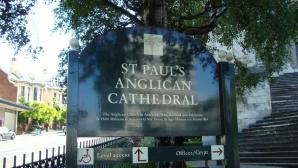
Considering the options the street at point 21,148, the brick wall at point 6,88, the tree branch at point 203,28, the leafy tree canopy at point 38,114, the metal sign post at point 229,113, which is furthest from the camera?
the leafy tree canopy at point 38,114

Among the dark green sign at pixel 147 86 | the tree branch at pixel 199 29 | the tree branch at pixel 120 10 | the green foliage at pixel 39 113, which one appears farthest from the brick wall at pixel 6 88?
the dark green sign at pixel 147 86

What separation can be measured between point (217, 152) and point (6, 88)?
5862 centimetres

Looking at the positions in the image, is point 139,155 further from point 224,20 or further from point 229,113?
point 224,20

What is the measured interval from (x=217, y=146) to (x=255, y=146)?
395 inches

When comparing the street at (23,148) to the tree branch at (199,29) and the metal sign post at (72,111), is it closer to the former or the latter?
the tree branch at (199,29)

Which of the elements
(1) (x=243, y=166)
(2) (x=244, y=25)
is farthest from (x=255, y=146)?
(2) (x=244, y=25)

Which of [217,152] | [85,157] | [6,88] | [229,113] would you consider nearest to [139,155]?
[85,157]

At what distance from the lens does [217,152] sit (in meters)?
5.18

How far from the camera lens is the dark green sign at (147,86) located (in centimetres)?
480

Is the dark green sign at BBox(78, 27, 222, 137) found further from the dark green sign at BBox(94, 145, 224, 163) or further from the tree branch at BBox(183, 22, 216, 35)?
the tree branch at BBox(183, 22, 216, 35)

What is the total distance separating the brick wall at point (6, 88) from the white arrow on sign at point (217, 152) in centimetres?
5780

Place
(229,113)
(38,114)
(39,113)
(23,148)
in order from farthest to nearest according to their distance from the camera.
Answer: (39,113) < (38,114) < (23,148) < (229,113)

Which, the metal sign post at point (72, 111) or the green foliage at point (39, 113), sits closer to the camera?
the metal sign post at point (72, 111)

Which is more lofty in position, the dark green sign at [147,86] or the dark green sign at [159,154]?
the dark green sign at [147,86]
